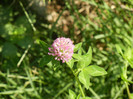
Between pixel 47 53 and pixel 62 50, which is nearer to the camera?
pixel 62 50

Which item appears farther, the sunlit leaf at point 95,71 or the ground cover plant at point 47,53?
the ground cover plant at point 47,53

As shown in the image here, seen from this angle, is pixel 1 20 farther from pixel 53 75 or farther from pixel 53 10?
pixel 53 75

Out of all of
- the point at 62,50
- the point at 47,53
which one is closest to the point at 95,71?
the point at 62,50

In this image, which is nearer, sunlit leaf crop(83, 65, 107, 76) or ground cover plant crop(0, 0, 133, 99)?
sunlit leaf crop(83, 65, 107, 76)

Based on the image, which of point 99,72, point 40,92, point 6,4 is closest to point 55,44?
point 99,72

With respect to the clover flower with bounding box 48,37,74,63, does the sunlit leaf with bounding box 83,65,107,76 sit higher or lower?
lower

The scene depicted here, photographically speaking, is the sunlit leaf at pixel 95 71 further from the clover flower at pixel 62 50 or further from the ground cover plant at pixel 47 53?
the ground cover plant at pixel 47 53

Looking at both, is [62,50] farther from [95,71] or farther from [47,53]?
[47,53]

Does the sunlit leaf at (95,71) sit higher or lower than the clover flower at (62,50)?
lower

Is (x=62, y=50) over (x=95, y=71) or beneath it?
over

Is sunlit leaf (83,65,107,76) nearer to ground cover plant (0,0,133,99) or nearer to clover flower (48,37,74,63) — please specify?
clover flower (48,37,74,63)

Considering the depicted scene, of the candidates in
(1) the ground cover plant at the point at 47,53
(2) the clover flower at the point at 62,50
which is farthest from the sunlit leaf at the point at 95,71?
(1) the ground cover plant at the point at 47,53

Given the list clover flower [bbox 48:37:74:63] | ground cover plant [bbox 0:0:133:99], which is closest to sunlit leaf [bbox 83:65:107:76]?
clover flower [bbox 48:37:74:63]
